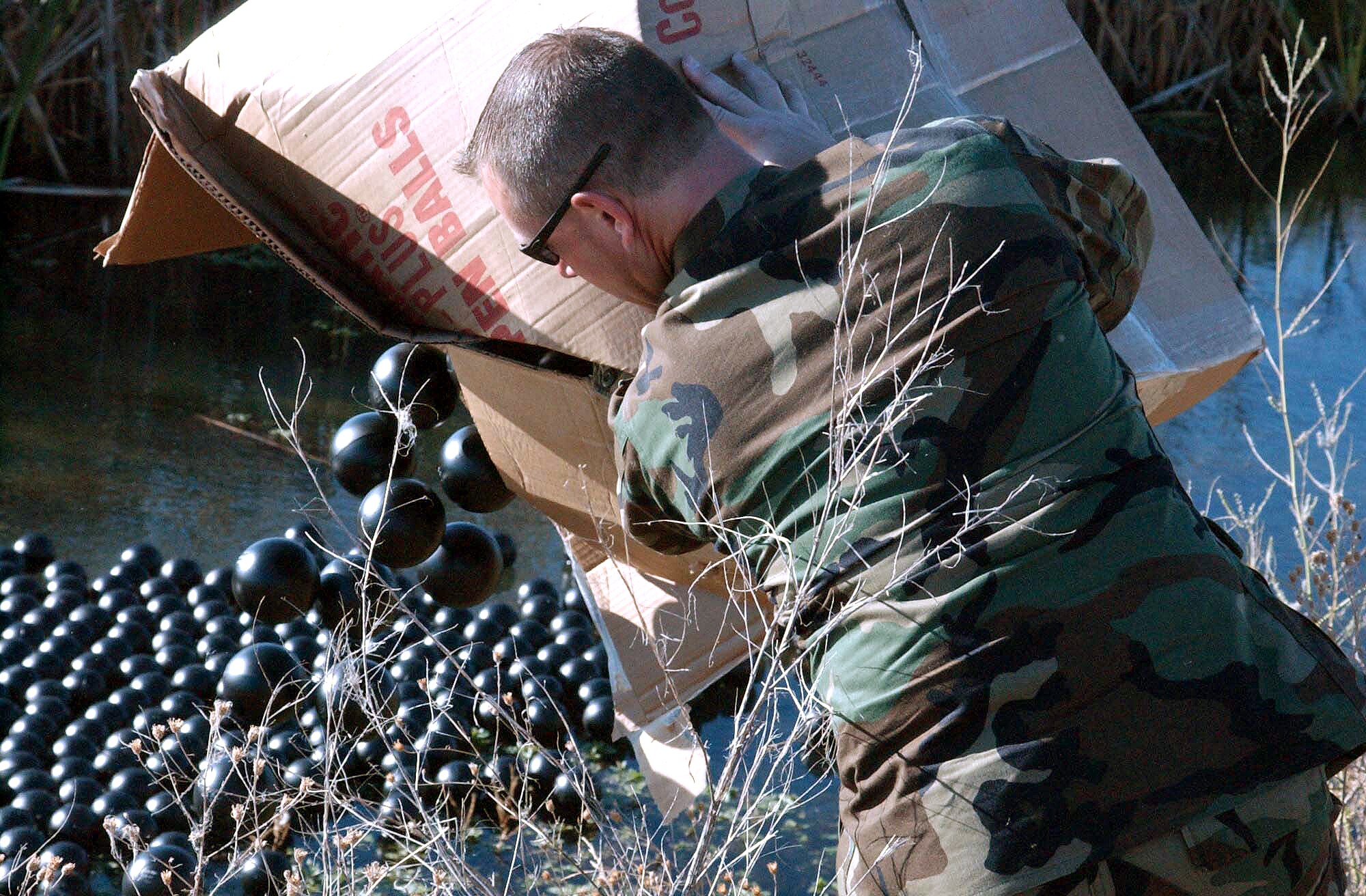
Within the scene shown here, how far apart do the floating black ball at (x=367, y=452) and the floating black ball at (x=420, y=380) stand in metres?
0.06

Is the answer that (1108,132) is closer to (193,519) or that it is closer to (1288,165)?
(193,519)

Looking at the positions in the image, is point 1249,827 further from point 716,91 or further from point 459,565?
point 459,565

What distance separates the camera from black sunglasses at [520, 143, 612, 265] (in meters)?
1.55

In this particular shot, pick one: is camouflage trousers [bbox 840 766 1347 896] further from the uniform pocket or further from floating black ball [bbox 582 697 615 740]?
floating black ball [bbox 582 697 615 740]

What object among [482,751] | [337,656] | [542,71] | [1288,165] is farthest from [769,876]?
[1288,165]

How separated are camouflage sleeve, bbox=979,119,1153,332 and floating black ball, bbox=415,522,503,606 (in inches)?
57.4

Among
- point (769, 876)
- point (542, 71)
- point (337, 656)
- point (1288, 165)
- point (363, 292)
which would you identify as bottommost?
point (1288, 165)

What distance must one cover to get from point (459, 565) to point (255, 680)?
0.90m

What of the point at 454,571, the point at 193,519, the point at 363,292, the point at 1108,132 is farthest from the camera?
the point at 193,519

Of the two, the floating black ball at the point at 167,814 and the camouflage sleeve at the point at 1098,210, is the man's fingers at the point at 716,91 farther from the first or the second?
the floating black ball at the point at 167,814

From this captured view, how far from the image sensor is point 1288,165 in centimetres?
898

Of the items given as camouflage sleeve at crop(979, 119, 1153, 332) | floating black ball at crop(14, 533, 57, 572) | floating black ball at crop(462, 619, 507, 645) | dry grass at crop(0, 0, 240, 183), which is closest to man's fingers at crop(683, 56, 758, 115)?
camouflage sleeve at crop(979, 119, 1153, 332)

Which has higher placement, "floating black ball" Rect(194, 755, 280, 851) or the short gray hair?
the short gray hair

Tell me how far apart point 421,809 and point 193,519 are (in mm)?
3326
